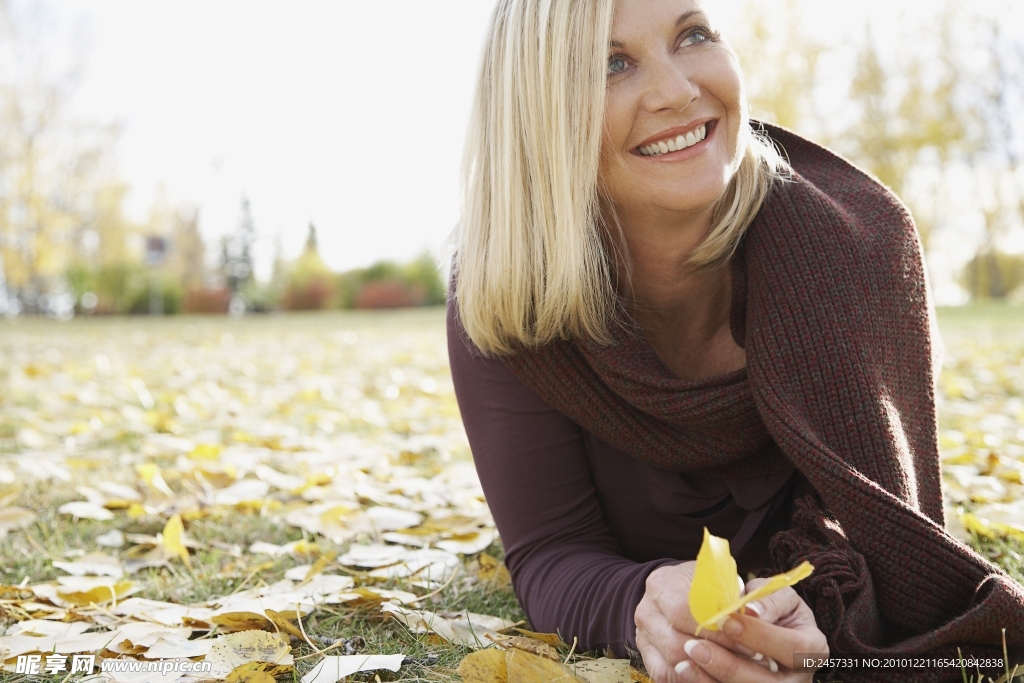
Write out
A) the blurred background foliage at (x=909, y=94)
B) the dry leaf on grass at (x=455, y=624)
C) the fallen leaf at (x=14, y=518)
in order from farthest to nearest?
the blurred background foliage at (x=909, y=94), the fallen leaf at (x=14, y=518), the dry leaf on grass at (x=455, y=624)

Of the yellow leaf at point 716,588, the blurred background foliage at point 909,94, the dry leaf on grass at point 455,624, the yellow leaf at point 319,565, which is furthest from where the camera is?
the blurred background foliage at point 909,94

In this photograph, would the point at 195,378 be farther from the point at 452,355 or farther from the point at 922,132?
the point at 922,132

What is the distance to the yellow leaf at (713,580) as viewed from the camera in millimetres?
877

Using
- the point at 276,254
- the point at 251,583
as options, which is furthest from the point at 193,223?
the point at 251,583

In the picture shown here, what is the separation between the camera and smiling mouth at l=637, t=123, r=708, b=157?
145 cm

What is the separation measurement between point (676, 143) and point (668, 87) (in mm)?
92

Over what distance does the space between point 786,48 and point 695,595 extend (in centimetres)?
1400

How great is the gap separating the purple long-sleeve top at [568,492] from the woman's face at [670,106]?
1.41 ft

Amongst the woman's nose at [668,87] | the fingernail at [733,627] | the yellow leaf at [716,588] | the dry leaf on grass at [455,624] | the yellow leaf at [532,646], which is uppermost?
the woman's nose at [668,87]

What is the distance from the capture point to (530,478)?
153cm

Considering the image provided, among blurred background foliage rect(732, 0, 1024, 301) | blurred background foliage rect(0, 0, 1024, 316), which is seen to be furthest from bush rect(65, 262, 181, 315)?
blurred background foliage rect(732, 0, 1024, 301)

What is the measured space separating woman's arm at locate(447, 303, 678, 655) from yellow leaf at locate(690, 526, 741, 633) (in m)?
0.51

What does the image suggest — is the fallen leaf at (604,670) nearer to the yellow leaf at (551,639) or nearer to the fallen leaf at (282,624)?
the yellow leaf at (551,639)

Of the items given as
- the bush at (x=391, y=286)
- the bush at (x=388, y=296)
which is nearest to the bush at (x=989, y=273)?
the bush at (x=391, y=286)
